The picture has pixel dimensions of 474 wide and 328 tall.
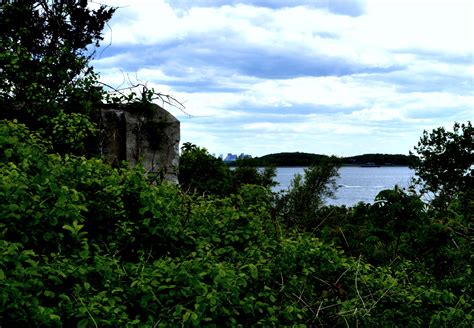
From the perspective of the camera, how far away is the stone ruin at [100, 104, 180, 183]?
39.2 feet

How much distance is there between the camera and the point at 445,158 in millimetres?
30250

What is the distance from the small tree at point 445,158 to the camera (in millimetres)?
29953

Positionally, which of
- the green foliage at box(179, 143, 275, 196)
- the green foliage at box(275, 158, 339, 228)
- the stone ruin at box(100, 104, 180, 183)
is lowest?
the green foliage at box(275, 158, 339, 228)

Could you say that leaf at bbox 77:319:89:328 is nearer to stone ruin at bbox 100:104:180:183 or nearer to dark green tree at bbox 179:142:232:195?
stone ruin at bbox 100:104:180:183

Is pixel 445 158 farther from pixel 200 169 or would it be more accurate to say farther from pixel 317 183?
pixel 200 169

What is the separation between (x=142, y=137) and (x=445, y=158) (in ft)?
71.8

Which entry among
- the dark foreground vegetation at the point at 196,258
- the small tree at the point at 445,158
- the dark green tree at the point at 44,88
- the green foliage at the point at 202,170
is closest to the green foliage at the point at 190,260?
the dark foreground vegetation at the point at 196,258

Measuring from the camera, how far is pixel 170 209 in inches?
229

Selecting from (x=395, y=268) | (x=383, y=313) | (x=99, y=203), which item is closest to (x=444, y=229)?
(x=395, y=268)

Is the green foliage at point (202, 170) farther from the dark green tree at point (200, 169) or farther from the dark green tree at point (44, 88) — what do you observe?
the dark green tree at point (44, 88)

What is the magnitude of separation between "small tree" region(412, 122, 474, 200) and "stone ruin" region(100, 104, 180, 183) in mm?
20336

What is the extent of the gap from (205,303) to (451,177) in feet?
91.8

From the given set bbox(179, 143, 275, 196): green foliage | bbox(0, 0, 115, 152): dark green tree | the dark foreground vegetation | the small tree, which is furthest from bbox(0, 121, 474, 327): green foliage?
the small tree

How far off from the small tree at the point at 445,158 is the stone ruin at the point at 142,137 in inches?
801
